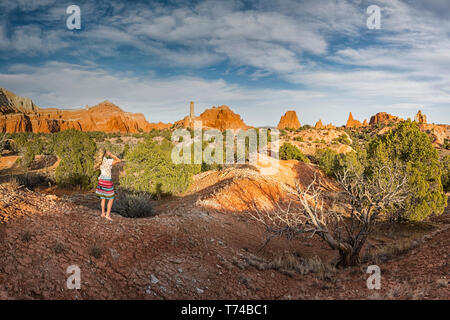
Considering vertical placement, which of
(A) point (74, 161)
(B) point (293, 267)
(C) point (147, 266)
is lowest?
(B) point (293, 267)

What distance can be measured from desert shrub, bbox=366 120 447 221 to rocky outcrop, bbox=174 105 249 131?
55.8 m

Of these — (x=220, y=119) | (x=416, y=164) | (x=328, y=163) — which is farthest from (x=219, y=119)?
(x=416, y=164)

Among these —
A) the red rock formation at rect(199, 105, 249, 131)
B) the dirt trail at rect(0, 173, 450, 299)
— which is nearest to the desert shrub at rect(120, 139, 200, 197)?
the dirt trail at rect(0, 173, 450, 299)

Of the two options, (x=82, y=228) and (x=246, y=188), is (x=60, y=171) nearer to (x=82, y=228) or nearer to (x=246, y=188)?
(x=246, y=188)

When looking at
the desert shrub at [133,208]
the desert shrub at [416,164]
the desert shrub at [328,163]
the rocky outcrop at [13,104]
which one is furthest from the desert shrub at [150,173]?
the rocky outcrop at [13,104]

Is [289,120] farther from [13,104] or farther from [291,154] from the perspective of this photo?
[13,104]

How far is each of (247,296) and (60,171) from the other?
55.2ft

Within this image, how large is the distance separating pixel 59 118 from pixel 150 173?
258 ft

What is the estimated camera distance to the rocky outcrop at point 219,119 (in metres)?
68.0

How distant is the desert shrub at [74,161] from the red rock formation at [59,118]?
174 ft

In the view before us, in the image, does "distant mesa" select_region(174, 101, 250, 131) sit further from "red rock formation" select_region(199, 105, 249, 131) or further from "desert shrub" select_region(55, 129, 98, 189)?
"desert shrub" select_region(55, 129, 98, 189)

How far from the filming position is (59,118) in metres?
75.9

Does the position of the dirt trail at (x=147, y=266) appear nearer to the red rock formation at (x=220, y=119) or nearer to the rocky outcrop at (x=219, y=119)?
the rocky outcrop at (x=219, y=119)

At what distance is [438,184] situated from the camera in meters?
11.0
